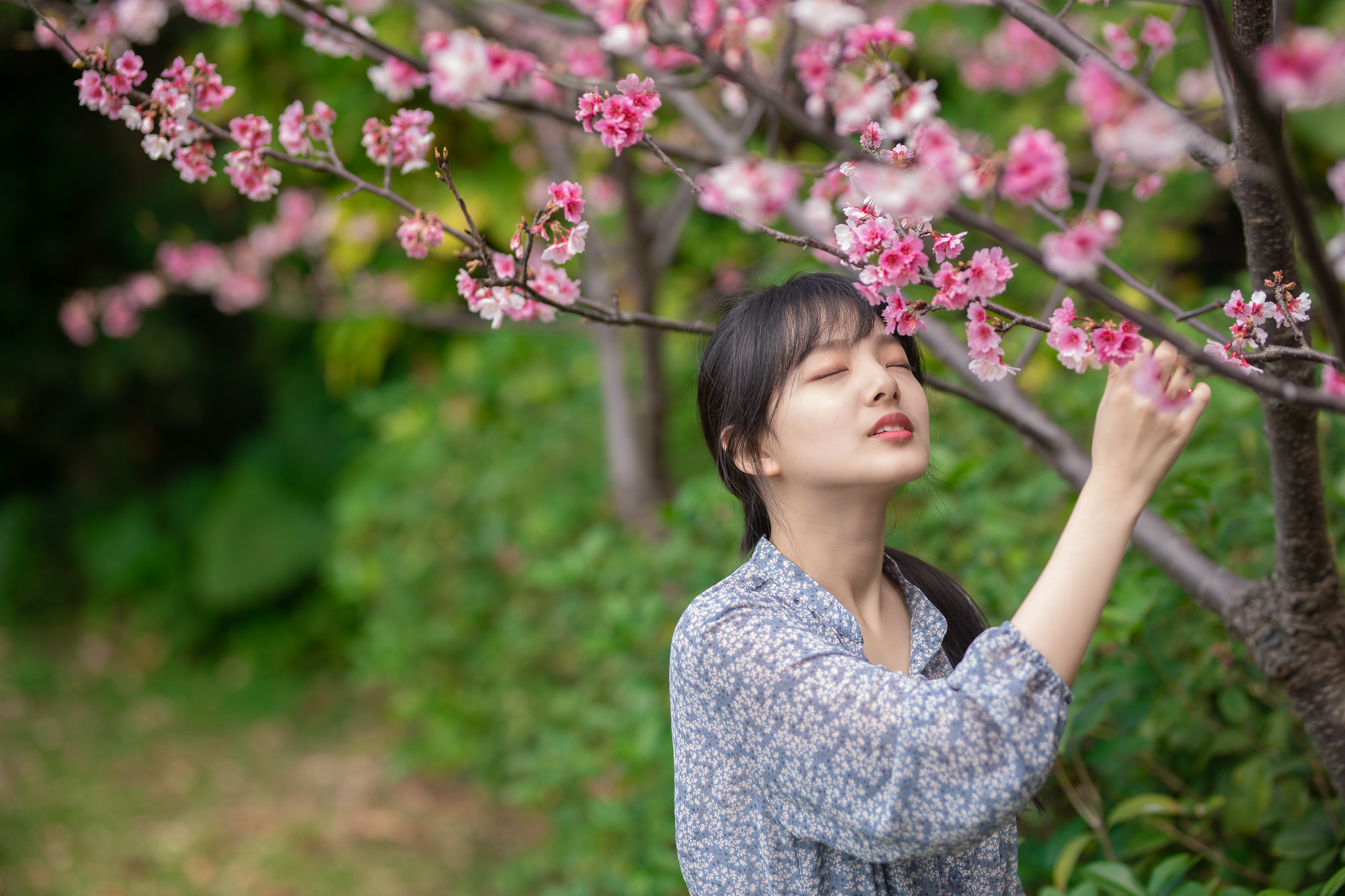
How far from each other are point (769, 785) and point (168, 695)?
5505 mm

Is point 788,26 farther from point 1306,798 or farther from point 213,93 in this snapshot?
point 1306,798

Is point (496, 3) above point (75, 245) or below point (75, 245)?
above

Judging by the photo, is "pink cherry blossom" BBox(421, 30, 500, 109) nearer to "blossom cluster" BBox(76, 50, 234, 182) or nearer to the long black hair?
the long black hair

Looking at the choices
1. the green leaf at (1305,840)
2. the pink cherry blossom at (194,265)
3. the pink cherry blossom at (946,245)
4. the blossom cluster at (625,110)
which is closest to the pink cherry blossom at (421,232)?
the blossom cluster at (625,110)

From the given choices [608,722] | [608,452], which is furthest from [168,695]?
[608,722]

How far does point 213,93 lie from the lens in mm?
1370

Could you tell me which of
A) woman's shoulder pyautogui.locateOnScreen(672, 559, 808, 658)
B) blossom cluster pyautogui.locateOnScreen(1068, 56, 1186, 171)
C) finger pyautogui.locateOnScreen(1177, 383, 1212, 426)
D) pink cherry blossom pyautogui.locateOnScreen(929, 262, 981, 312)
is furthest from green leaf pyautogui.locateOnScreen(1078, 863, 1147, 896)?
blossom cluster pyautogui.locateOnScreen(1068, 56, 1186, 171)

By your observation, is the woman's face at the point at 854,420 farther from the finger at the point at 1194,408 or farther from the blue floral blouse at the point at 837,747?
the finger at the point at 1194,408

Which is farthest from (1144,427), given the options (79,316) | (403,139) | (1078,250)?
(79,316)

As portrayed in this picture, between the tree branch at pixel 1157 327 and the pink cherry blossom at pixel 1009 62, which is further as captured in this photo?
the pink cherry blossom at pixel 1009 62

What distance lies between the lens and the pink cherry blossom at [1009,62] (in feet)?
11.4

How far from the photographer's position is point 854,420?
1081mm

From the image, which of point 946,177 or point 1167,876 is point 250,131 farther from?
point 1167,876

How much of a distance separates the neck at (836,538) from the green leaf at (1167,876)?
54 cm
